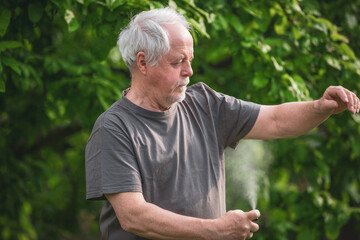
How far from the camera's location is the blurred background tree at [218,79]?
9.86ft

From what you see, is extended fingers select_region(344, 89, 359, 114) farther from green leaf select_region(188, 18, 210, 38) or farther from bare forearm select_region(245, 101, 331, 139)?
green leaf select_region(188, 18, 210, 38)

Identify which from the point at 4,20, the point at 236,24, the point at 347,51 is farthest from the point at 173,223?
the point at 347,51

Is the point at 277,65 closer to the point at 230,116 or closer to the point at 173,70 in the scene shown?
the point at 230,116

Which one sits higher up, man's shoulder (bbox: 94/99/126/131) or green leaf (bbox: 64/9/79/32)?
man's shoulder (bbox: 94/99/126/131)

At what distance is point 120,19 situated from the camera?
2895 millimetres

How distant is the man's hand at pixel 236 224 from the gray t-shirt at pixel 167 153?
0.87 ft

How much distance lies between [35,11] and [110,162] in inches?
51.2

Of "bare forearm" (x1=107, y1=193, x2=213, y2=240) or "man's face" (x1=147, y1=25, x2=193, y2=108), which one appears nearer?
"bare forearm" (x1=107, y1=193, x2=213, y2=240)

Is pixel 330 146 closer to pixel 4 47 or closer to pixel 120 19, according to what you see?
pixel 120 19

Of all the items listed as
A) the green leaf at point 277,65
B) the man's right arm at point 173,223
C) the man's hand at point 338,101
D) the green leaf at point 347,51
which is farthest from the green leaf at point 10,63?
the green leaf at point 347,51

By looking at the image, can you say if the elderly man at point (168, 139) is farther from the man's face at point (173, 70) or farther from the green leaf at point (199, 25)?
the green leaf at point (199, 25)

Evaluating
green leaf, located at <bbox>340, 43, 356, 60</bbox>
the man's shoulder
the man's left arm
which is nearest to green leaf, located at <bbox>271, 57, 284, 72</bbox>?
green leaf, located at <bbox>340, 43, 356, 60</bbox>

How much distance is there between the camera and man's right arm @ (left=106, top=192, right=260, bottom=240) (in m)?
1.86

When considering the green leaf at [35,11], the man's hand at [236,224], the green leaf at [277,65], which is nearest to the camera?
the man's hand at [236,224]
